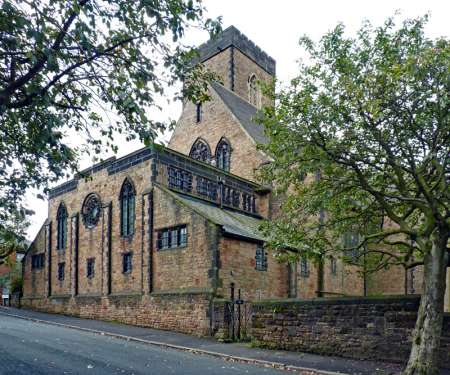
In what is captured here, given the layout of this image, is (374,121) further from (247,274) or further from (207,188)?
(207,188)

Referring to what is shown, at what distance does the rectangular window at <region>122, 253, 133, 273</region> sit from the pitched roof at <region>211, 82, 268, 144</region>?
1191 cm

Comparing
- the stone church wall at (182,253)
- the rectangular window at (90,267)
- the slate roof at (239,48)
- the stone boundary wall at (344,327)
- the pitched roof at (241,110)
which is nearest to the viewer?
the stone boundary wall at (344,327)

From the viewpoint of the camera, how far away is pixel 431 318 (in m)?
11.2

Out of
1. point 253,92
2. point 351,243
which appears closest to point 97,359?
point 351,243

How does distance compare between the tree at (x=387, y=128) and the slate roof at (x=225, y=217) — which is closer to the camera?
the tree at (x=387, y=128)

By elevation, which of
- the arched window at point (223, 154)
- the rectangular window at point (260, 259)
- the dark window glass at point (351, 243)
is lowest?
the rectangular window at point (260, 259)

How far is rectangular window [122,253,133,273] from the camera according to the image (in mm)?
25328

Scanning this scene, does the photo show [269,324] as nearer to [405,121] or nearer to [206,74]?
[405,121]

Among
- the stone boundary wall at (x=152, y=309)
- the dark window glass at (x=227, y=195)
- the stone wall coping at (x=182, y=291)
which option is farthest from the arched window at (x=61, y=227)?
the stone wall coping at (x=182, y=291)

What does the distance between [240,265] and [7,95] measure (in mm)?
16444

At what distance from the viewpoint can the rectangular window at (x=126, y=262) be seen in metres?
25.3

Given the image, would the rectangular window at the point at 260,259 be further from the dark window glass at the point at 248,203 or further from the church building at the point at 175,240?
the dark window glass at the point at 248,203

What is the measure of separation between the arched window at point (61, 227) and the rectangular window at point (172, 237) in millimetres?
11180

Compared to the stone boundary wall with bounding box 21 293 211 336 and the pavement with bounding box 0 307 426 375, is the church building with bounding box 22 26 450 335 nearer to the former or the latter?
the stone boundary wall with bounding box 21 293 211 336
